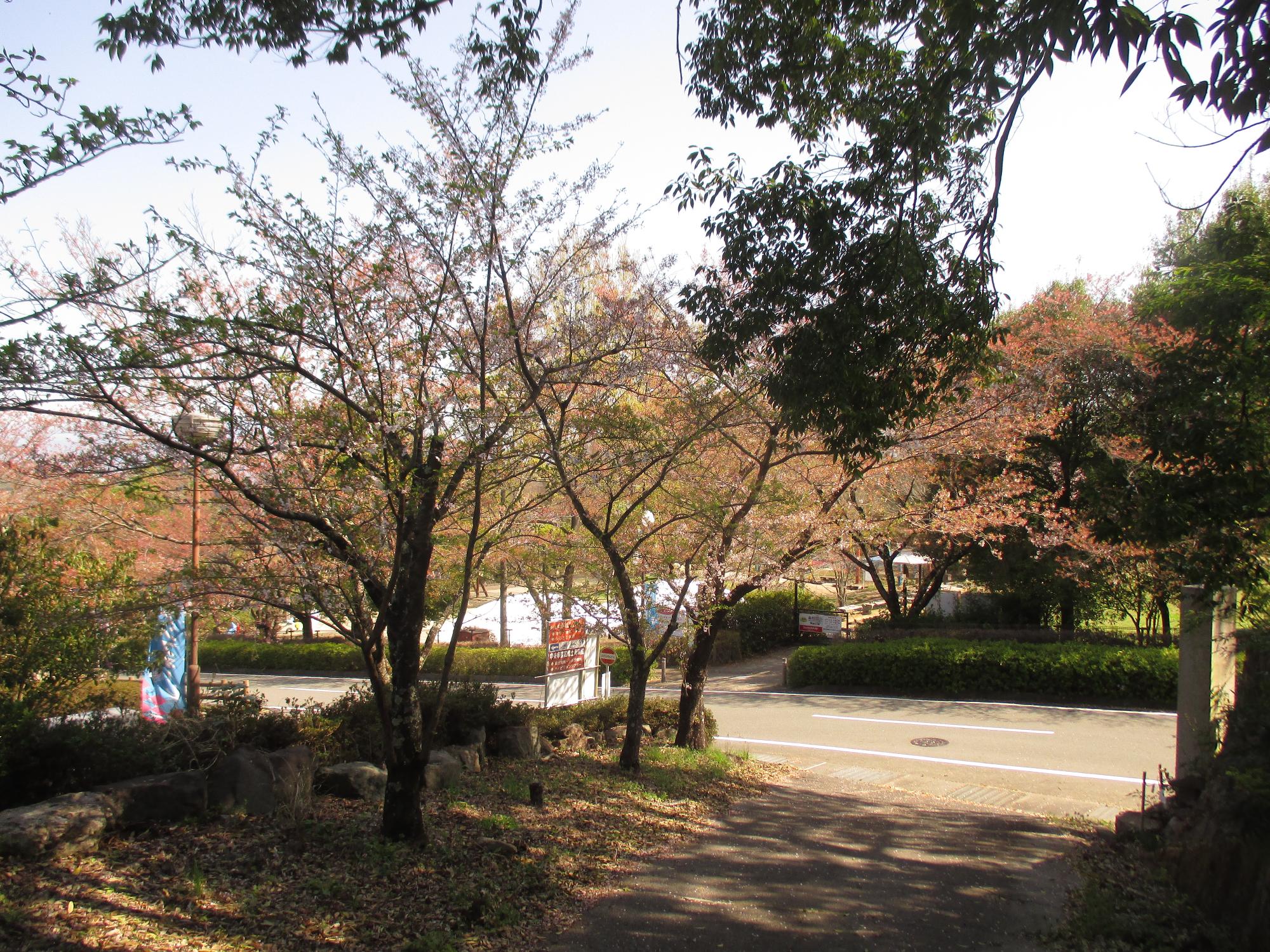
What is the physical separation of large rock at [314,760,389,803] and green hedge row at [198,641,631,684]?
15.5 meters

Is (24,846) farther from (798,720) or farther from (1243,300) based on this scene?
(798,720)

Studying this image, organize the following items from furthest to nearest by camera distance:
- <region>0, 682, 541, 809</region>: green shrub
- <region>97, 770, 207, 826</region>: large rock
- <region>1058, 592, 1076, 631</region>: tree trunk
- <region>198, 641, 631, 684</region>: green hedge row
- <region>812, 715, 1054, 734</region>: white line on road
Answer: <region>198, 641, 631, 684</region>: green hedge row → <region>1058, 592, 1076, 631</region>: tree trunk → <region>812, 715, 1054, 734</region>: white line on road → <region>0, 682, 541, 809</region>: green shrub → <region>97, 770, 207, 826</region>: large rock

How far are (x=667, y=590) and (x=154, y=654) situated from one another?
7144 mm

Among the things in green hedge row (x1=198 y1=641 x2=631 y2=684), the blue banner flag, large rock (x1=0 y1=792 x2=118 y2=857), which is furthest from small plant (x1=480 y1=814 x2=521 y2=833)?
green hedge row (x1=198 y1=641 x2=631 y2=684)

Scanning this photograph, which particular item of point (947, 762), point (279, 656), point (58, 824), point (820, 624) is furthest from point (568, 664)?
point (279, 656)

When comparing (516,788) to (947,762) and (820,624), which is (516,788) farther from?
(820,624)

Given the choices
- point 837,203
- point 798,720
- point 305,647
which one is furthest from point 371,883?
point 305,647

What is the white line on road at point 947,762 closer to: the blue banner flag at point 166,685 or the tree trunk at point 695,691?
the tree trunk at point 695,691

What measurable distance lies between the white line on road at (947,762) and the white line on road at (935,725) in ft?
7.64

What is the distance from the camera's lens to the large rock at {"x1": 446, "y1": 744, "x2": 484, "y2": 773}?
874cm

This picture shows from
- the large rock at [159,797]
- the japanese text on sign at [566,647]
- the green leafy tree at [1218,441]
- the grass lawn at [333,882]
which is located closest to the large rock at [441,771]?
the grass lawn at [333,882]

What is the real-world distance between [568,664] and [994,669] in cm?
1020

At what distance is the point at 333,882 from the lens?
16.7 feet

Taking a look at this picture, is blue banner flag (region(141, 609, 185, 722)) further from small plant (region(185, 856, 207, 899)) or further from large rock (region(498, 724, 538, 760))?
small plant (region(185, 856, 207, 899))
